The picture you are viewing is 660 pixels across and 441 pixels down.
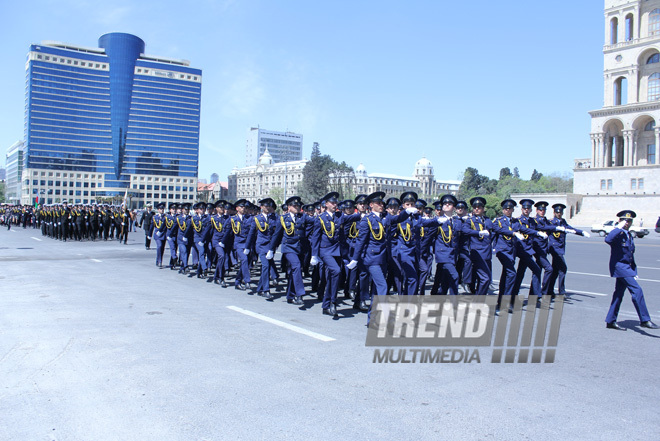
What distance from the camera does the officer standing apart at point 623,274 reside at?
7074mm

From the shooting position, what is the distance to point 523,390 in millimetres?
4648

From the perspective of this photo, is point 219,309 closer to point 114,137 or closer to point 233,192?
point 114,137

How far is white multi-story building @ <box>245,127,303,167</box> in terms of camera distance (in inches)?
7224

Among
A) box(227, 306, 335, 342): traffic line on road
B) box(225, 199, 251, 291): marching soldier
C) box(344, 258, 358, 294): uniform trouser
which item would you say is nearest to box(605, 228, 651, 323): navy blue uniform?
box(344, 258, 358, 294): uniform trouser

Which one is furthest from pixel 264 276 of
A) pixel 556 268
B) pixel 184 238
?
pixel 556 268

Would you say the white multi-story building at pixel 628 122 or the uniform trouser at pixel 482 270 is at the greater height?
the white multi-story building at pixel 628 122

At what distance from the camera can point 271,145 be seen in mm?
187125

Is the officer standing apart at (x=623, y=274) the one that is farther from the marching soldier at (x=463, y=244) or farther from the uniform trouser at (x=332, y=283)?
the uniform trouser at (x=332, y=283)

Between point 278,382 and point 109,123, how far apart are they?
13908 cm

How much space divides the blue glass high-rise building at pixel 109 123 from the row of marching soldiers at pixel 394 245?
12238 cm

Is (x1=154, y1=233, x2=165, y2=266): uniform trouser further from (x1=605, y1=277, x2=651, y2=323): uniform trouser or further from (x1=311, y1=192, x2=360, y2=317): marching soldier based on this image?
(x1=605, y1=277, x2=651, y2=323): uniform trouser

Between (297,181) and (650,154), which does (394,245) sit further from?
(297,181)

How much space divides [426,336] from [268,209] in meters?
5.01

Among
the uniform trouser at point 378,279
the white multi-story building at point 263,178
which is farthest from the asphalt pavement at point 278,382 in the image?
the white multi-story building at point 263,178
